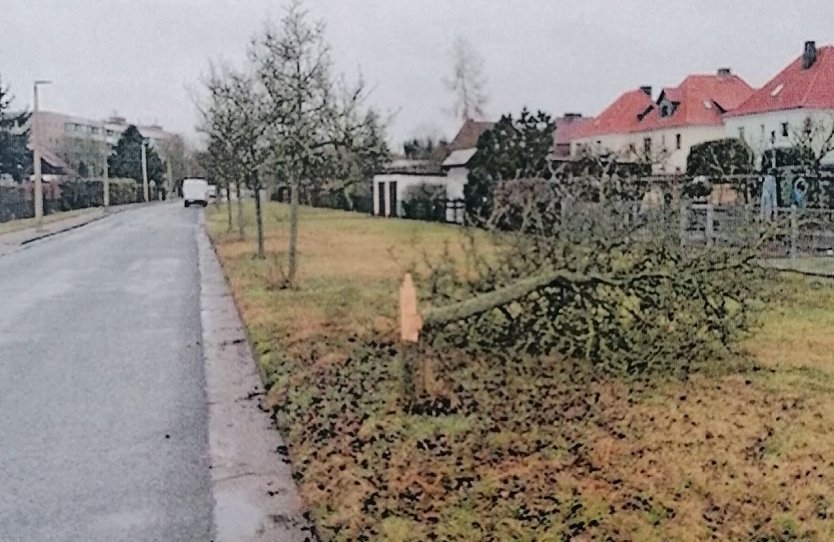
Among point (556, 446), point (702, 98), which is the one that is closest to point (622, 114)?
point (702, 98)

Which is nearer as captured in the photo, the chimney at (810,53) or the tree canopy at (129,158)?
the chimney at (810,53)

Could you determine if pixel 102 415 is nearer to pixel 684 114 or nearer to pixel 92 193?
pixel 684 114

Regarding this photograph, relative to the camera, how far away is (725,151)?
A: 3062cm

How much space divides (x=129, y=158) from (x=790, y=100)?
196 feet

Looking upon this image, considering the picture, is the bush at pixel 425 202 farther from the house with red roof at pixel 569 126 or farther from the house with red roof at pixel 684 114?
the house with red roof at pixel 569 126

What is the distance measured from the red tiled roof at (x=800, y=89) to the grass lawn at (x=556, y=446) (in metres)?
36.4

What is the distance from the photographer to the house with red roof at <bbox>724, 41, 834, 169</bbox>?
4278cm

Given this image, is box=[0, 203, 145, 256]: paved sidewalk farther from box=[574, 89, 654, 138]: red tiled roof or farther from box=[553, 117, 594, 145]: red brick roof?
box=[553, 117, 594, 145]: red brick roof

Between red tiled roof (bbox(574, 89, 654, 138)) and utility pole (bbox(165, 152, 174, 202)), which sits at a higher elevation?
red tiled roof (bbox(574, 89, 654, 138))

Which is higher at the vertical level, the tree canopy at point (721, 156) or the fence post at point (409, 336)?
the tree canopy at point (721, 156)

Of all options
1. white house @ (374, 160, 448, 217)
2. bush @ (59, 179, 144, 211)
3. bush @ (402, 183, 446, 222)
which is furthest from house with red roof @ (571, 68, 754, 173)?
bush @ (59, 179, 144, 211)

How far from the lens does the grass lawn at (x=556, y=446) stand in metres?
4.75

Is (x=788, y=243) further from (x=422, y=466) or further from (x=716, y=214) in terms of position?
(x=422, y=466)

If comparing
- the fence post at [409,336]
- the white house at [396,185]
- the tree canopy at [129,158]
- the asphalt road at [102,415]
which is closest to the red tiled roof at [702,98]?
the white house at [396,185]
